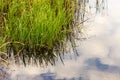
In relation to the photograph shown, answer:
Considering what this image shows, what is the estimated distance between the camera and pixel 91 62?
636cm

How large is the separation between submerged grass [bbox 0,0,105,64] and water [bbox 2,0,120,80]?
0.33 m

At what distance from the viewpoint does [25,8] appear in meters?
7.22

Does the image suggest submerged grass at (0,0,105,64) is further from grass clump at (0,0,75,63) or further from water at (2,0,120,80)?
water at (2,0,120,80)

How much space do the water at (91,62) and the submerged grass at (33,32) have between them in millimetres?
334

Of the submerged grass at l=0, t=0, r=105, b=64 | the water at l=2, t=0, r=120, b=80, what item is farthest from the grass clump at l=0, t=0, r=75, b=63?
the water at l=2, t=0, r=120, b=80

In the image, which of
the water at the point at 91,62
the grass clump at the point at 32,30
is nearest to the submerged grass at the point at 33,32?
the grass clump at the point at 32,30

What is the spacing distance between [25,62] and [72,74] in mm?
934

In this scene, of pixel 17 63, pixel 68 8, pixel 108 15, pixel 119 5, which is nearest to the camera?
pixel 17 63

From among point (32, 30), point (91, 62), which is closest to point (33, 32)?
point (32, 30)

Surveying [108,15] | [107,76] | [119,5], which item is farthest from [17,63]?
[119,5]

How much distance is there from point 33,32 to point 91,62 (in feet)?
3.84

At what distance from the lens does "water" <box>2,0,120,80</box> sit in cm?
563

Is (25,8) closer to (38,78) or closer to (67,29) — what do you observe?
(67,29)

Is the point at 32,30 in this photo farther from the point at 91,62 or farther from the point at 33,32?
the point at 91,62
